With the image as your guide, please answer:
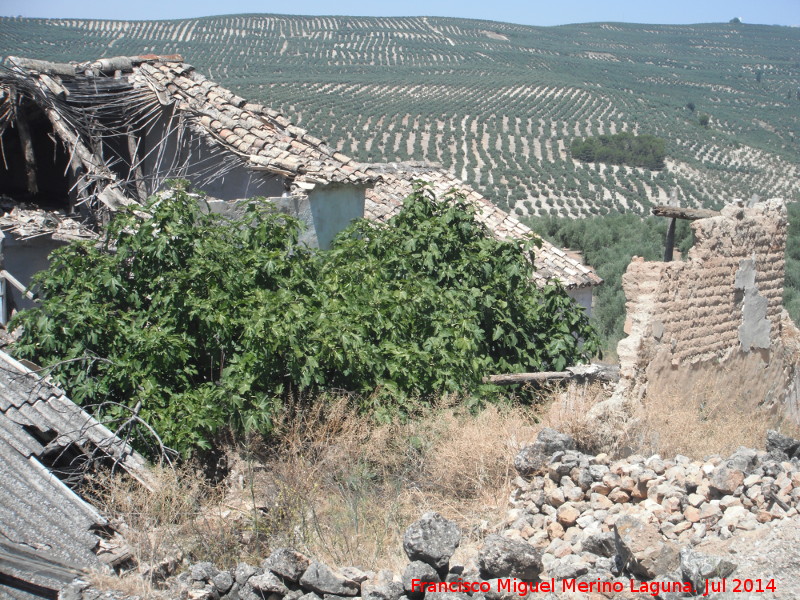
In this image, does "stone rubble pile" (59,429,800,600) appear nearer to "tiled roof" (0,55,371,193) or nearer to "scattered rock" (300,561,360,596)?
"scattered rock" (300,561,360,596)

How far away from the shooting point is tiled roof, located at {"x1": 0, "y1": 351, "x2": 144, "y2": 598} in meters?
4.94

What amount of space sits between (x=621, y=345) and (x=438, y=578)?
14.6 ft

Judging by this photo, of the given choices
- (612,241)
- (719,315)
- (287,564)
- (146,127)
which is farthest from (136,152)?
(612,241)

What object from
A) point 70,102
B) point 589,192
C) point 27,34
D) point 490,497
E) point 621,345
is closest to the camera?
point 490,497

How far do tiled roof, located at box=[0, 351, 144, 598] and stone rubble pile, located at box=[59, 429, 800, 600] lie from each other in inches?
15.7

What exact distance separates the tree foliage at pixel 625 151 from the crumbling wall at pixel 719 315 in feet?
151

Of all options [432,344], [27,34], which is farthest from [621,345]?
[27,34]

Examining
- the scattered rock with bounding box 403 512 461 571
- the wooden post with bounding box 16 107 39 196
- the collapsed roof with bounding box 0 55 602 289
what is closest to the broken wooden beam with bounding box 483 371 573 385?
the collapsed roof with bounding box 0 55 602 289

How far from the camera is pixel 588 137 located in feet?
192

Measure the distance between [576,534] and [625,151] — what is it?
174 ft

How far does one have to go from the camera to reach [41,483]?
5707mm

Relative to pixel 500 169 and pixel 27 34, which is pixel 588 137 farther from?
pixel 27 34

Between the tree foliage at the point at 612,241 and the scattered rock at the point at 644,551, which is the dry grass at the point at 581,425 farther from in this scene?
the tree foliage at the point at 612,241

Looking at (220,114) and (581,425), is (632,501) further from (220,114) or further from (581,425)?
(220,114)
